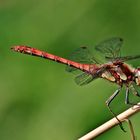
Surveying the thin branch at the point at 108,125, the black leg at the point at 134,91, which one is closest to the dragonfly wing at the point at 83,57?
the black leg at the point at 134,91

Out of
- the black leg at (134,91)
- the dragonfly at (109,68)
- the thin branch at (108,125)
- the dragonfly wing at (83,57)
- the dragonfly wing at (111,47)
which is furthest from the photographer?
the dragonfly wing at (83,57)

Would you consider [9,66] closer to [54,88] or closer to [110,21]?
[54,88]

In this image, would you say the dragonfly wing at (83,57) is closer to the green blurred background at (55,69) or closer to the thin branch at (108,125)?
the green blurred background at (55,69)

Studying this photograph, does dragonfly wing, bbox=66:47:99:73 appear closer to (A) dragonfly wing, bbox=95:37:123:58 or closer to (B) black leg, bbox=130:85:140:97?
(A) dragonfly wing, bbox=95:37:123:58

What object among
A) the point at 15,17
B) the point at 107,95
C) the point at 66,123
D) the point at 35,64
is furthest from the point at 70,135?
the point at 15,17

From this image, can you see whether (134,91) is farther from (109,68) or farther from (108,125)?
(108,125)

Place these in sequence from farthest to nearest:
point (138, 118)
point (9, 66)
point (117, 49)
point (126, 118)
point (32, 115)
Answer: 1. point (9, 66)
2. point (32, 115)
3. point (138, 118)
4. point (117, 49)
5. point (126, 118)
